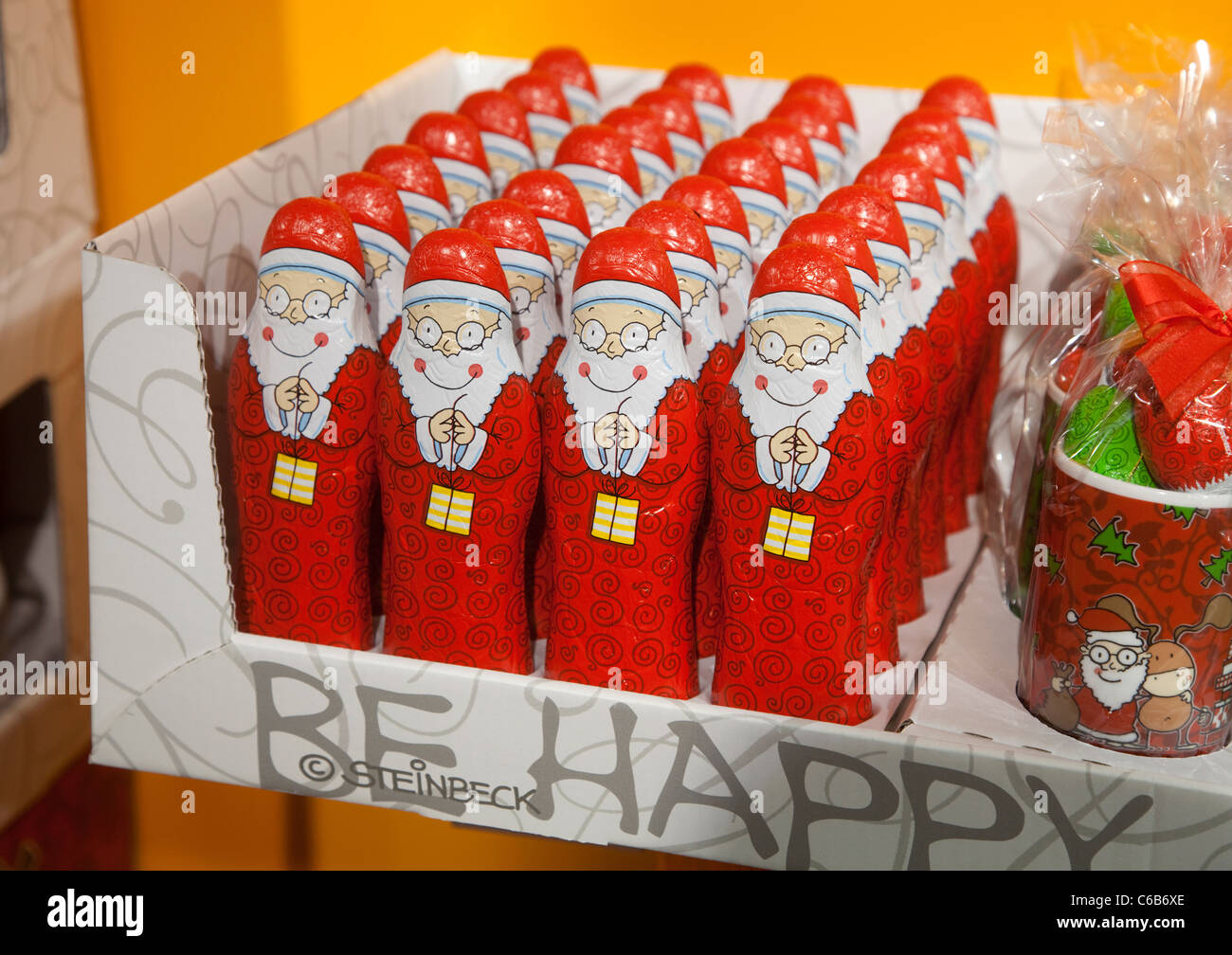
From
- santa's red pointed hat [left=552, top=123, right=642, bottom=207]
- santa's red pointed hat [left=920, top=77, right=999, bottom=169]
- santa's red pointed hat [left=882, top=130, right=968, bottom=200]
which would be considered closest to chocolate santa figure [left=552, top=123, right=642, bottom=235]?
santa's red pointed hat [left=552, top=123, right=642, bottom=207]

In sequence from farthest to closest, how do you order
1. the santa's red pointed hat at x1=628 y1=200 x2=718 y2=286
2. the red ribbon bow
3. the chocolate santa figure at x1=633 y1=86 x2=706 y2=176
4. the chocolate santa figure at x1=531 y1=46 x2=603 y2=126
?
1. the chocolate santa figure at x1=531 y1=46 x2=603 y2=126
2. the chocolate santa figure at x1=633 y1=86 x2=706 y2=176
3. the santa's red pointed hat at x1=628 y1=200 x2=718 y2=286
4. the red ribbon bow

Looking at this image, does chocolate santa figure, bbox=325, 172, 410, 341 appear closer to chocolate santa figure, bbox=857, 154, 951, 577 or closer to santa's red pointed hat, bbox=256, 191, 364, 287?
santa's red pointed hat, bbox=256, 191, 364, 287

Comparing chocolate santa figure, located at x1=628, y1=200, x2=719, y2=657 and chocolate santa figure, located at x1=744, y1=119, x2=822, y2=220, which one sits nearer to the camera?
chocolate santa figure, located at x1=628, y1=200, x2=719, y2=657

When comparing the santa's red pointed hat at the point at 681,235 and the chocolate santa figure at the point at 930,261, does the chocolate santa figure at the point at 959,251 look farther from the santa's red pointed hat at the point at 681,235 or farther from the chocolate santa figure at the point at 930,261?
the santa's red pointed hat at the point at 681,235

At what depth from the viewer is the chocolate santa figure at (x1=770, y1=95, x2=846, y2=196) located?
Result: 124 cm

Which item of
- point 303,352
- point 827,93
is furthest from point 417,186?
point 827,93

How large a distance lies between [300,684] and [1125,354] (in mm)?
595

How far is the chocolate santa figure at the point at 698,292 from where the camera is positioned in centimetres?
93

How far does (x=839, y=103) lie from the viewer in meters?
1.32

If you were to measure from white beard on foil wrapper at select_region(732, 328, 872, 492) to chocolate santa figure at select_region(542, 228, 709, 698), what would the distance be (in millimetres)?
47
